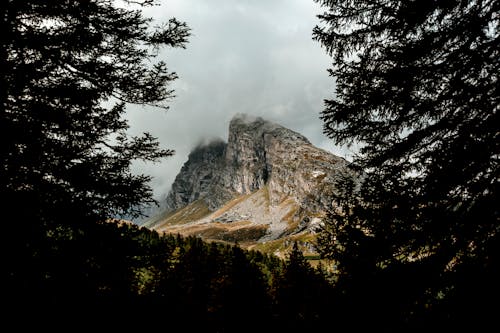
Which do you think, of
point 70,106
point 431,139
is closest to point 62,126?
point 70,106

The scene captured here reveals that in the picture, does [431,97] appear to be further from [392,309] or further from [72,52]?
[72,52]

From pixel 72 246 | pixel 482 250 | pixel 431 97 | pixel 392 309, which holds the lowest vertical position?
pixel 392 309

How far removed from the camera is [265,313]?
25.4 meters

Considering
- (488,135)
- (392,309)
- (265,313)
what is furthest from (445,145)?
(265,313)

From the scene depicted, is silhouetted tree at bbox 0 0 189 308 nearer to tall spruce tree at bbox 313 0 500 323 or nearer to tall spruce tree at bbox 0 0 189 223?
tall spruce tree at bbox 0 0 189 223

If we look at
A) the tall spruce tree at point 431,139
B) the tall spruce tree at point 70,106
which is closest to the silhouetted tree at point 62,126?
the tall spruce tree at point 70,106

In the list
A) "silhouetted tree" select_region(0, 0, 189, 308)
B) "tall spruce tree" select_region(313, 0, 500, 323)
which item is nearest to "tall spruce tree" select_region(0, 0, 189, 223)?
"silhouetted tree" select_region(0, 0, 189, 308)

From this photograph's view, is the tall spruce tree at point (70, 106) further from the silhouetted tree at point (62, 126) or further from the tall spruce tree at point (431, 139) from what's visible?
the tall spruce tree at point (431, 139)

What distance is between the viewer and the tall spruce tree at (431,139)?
499 cm

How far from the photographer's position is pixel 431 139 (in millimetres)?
6406

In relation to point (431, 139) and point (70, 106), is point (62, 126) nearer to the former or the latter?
point (70, 106)

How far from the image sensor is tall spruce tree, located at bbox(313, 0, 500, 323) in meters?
4.99

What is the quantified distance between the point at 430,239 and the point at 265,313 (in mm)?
22611

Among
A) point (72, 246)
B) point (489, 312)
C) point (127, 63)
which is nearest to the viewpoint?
point (489, 312)
